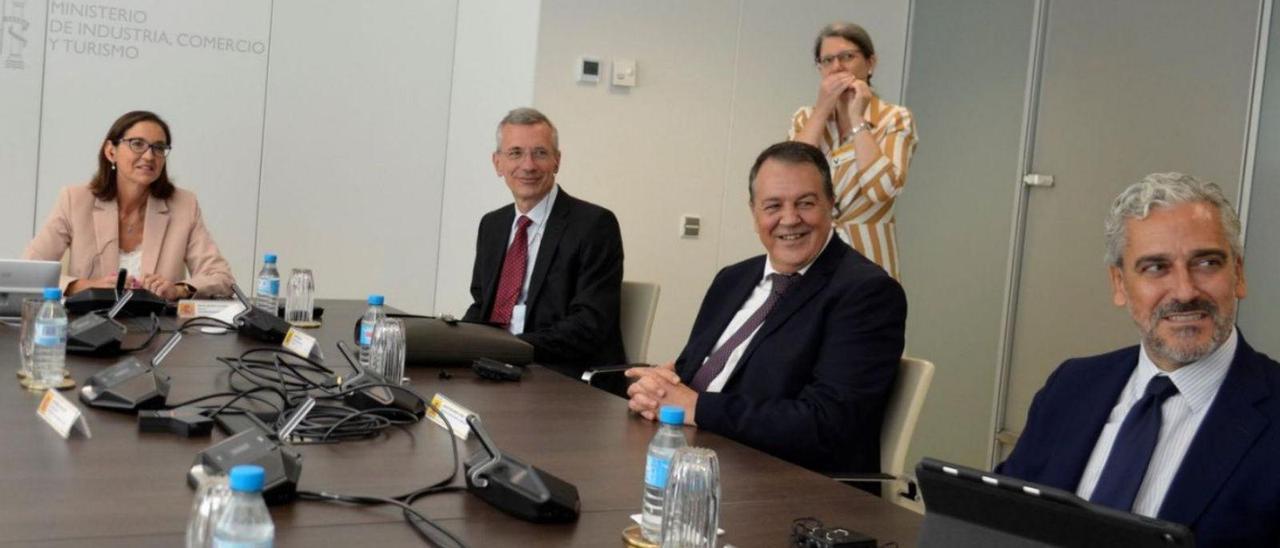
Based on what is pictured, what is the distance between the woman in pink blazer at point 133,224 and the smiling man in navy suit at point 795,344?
2.12m

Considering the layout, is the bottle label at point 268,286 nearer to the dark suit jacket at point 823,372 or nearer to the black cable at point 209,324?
the black cable at point 209,324

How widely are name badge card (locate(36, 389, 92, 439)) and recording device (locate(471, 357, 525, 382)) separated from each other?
3.63 feet

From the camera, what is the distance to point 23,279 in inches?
141

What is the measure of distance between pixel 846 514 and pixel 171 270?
11.1 ft

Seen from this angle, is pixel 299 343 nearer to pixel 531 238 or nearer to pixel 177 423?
pixel 177 423

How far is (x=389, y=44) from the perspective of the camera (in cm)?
640

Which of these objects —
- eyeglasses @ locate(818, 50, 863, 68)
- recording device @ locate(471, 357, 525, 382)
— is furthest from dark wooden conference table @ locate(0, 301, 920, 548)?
eyeglasses @ locate(818, 50, 863, 68)

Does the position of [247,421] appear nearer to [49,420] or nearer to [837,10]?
[49,420]

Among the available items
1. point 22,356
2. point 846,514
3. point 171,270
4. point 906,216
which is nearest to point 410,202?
point 171,270

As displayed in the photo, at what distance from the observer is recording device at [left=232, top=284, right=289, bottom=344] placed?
3537 mm

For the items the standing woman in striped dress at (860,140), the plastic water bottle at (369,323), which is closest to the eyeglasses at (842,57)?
the standing woman in striped dress at (860,140)

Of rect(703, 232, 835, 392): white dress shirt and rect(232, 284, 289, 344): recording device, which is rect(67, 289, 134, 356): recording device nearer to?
rect(232, 284, 289, 344): recording device

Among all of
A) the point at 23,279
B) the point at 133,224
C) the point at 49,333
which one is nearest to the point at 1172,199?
the point at 49,333

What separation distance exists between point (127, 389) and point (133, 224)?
2461 millimetres
